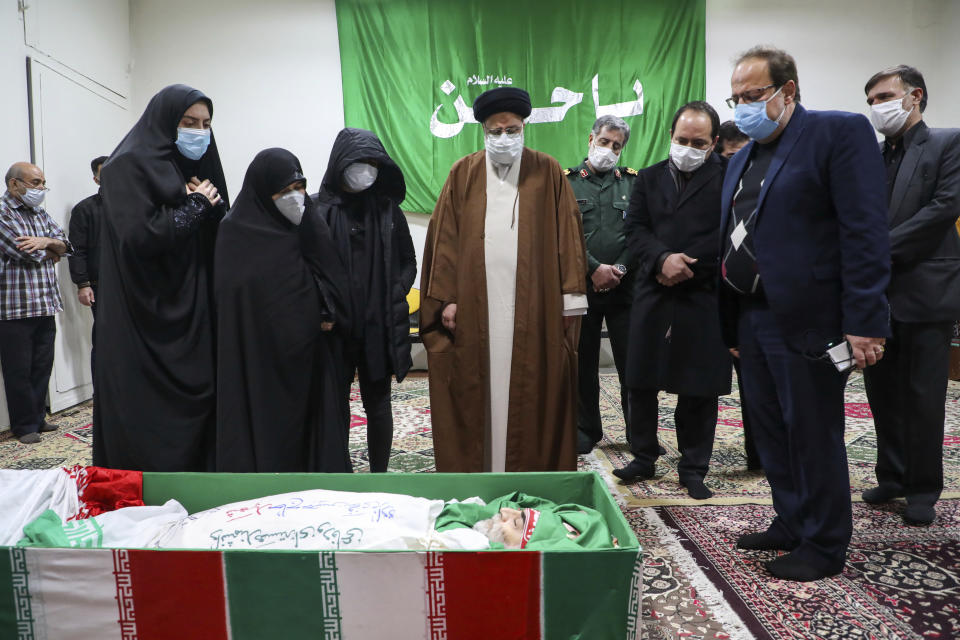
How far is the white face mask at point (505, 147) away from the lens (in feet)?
7.43

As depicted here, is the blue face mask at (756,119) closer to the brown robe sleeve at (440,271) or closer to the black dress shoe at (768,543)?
the brown robe sleeve at (440,271)

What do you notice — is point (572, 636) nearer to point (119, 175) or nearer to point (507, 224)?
point (507, 224)

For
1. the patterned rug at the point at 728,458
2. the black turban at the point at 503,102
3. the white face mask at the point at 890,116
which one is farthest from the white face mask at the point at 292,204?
the white face mask at the point at 890,116

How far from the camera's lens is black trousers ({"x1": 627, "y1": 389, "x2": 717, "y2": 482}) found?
2562 mm

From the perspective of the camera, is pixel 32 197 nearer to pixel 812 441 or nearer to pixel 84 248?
pixel 84 248

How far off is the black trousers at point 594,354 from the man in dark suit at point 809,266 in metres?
1.11

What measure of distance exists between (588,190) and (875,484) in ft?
5.84

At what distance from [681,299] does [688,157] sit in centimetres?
54

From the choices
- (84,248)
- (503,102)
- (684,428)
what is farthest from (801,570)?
(84,248)

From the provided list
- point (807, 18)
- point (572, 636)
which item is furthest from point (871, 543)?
point (807, 18)

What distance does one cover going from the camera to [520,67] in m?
5.58

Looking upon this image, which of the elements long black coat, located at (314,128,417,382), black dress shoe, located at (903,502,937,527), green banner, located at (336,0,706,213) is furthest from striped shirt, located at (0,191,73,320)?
black dress shoe, located at (903,502,937,527)

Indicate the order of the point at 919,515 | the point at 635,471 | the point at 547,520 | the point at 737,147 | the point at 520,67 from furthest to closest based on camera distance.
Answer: the point at 520,67 → the point at 737,147 → the point at 635,471 → the point at 919,515 → the point at 547,520

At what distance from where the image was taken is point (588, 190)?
3139 mm
